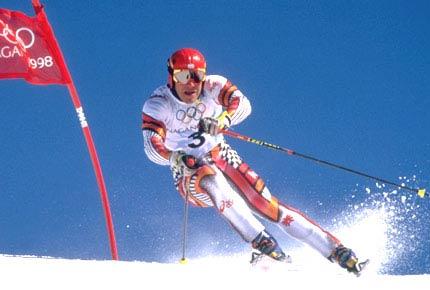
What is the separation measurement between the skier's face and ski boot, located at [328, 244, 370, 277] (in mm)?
1843

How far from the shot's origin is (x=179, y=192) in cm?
549

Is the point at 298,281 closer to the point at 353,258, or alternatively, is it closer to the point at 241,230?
the point at 241,230

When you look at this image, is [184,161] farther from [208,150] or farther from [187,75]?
[187,75]

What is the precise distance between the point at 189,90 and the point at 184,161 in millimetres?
728

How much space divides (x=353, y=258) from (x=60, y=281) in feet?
10.0

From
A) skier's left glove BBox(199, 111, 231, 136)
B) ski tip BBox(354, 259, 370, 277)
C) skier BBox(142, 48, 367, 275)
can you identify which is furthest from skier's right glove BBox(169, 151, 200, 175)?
ski tip BBox(354, 259, 370, 277)

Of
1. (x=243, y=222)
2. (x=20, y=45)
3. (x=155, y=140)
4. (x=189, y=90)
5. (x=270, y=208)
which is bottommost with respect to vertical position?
(x=243, y=222)

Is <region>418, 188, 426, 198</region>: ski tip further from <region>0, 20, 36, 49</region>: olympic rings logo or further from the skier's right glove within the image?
<region>0, 20, 36, 49</region>: olympic rings logo

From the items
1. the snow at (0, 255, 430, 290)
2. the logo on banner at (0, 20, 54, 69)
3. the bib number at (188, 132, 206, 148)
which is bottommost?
the snow at (0, 255, 430, 290)

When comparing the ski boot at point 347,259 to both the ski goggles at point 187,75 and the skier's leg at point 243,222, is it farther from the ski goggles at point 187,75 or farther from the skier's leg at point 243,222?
the ski goggles at point 187,75

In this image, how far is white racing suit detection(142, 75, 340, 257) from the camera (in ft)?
17.0

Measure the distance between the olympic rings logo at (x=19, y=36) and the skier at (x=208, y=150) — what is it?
106 inches

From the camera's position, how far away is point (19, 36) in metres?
7.41

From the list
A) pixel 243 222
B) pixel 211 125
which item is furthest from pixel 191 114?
pixel 243 222
